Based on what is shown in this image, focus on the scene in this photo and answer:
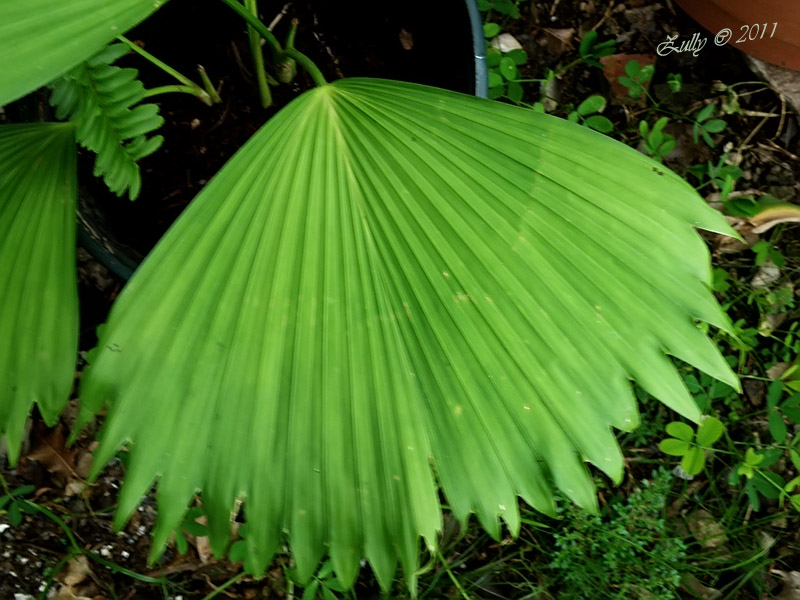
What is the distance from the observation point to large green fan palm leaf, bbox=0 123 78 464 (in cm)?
66

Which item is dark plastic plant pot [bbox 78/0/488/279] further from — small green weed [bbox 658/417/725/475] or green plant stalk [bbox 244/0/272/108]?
small green weed [bbox 658/417/725/475]

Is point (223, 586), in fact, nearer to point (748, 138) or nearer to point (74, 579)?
point (74, 579)

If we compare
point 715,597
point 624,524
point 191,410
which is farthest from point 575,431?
point 715,597

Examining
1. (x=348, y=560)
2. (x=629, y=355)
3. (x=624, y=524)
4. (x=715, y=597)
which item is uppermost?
(x=629, y=355)

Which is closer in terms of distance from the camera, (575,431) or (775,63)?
(575,431)

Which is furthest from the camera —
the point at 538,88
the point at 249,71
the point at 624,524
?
the point at 538,88

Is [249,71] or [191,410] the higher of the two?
[249,71]

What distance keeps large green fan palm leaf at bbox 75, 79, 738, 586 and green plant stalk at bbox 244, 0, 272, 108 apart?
237 mm

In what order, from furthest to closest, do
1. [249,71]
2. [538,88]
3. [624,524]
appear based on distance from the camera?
[538,88] → [624,524] → [249,71]

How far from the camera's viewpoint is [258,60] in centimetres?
85

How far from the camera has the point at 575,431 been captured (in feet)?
2.06

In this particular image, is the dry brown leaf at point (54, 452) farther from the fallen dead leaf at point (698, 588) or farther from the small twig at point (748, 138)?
the small twig at point (748, 138)

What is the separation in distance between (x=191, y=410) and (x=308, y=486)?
0.13m

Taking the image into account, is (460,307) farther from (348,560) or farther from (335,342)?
(348,560)
